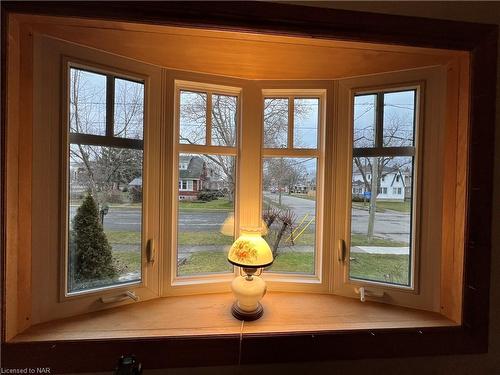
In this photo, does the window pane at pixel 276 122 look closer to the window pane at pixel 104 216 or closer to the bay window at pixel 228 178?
the bay window at pixel 228 178

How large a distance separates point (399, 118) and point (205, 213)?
48.4 inches

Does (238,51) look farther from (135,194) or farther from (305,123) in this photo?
(135,194)

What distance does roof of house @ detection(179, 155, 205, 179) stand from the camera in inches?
51.4

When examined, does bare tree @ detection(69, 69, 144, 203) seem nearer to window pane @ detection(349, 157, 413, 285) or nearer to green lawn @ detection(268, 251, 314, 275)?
green lawn @ detection(268, 251, 314, 275)

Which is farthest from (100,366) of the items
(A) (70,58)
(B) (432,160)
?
(B) (432,160)

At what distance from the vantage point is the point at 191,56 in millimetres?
1149

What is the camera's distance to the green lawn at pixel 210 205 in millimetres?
1323

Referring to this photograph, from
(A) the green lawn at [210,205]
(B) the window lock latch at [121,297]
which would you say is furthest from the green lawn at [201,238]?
(B) the window lock latch at [121,297]

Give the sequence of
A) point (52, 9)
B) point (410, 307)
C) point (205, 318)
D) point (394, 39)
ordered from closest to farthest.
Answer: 1. point (52, 9)
2. point (394, 39)
3. point (205, 318)
4. point (410, 307)

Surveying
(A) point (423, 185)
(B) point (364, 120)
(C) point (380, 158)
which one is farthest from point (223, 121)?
(A) point (423, 185)

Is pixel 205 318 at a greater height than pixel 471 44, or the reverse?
pixel 471 44

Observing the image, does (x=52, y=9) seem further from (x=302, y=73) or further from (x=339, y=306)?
(x=339, y=306)

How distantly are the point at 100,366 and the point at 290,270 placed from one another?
3.30 feet

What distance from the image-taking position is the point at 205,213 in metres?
1.35
